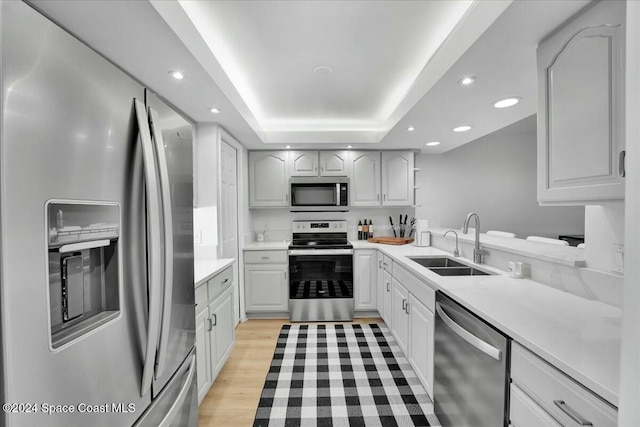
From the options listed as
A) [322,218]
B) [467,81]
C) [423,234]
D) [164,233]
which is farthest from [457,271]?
[164,233]

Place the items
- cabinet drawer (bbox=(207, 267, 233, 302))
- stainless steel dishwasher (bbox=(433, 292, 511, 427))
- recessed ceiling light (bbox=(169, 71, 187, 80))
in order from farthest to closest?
1. cabinet drawer (bbox=(207, 267, 233, 302))
2. recessed ceiling light (bbox=(169, 71, 187, 80))
3. stainless steel dishwasher (bbox=(433, 292, 511, 427))

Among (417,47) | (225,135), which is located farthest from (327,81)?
(225,135)

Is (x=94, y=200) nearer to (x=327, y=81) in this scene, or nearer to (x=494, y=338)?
(x=494, y=338)

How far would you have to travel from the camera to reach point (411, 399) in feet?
6.23

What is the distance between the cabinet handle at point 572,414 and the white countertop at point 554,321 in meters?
0.11

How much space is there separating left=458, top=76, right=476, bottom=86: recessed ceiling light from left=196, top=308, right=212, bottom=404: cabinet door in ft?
7.24

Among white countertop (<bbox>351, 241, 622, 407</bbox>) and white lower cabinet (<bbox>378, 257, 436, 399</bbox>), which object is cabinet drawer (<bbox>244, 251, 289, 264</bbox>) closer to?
white lower cabinet (<bbox>378, 257, 436, 399</bbox>)

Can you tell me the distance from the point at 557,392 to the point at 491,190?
12.4 feet

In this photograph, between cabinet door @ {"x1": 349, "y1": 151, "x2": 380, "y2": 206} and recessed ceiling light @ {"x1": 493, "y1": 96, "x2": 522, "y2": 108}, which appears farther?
cabinet door @ {"x1": 349, "y1": 151, "x2": 380, "y2": 206}

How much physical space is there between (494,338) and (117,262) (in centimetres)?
141

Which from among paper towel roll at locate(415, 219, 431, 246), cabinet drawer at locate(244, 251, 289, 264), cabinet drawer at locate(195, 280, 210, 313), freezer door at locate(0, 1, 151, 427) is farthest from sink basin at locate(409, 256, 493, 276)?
freezer door at locate(0, 1, 151, 427)

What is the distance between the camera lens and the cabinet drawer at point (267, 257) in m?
3.34

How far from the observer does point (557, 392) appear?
845mm

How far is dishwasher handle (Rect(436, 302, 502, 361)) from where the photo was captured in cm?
111
